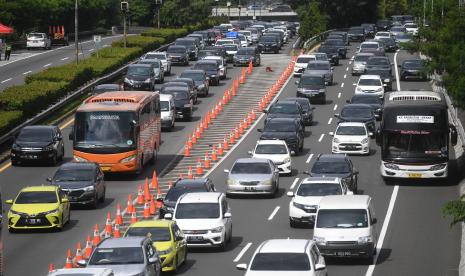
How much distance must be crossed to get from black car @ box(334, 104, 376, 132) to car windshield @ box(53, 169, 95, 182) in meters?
20.6

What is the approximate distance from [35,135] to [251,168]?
1136cm

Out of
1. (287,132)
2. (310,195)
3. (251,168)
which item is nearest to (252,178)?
(251,168)

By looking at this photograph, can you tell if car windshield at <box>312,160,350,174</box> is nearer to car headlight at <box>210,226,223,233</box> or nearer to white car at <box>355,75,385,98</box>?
car headlight at <box>210,226,223,233</box>

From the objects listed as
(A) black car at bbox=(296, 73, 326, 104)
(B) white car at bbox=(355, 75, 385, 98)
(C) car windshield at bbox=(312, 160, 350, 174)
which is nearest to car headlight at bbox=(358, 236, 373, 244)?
(C) car windshield at bbox=(312, 160, 350, 174)

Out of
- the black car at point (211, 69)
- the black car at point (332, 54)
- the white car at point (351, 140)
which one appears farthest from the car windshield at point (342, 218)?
the black car at point (332, 54)

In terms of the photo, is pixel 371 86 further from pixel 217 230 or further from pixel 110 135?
pixel 217 230

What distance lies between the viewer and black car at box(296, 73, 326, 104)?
71.6m

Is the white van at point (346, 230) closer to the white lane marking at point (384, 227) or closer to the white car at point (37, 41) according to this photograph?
the white lane marking at point (384, 227)

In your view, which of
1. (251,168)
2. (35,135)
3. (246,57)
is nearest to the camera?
(251,168)

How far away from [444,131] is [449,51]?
431cm

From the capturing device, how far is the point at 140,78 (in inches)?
2948

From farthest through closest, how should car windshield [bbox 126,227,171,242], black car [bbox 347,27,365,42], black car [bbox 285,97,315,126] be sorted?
black car [bbox 347,27,365,42]
black car [bbox 285,97,315,126]
car windshield [bbox 126,227,171,242]

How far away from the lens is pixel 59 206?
37625 mm

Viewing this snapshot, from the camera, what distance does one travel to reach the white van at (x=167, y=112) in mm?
62688
